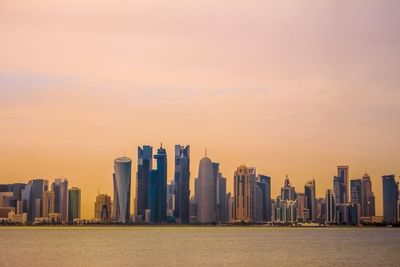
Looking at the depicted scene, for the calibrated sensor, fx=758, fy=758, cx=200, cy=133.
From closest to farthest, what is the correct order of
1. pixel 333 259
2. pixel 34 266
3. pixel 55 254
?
pixel 34 266 → pixel 333 259 → pixel 55 254

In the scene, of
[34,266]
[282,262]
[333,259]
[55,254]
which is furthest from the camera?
[55,254]

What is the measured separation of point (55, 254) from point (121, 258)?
13193 millimetres

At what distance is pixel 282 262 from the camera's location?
86.8 meters

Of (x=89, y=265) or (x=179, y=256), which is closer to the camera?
(x=89, y=265)

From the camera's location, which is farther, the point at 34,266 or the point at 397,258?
the point at 397,258

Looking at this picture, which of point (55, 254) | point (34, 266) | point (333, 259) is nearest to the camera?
point (34, 266)

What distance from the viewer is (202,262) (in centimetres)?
8462

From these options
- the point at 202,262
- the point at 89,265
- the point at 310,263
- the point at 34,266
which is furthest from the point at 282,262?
the point at 34,266

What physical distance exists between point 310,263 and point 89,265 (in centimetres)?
2414

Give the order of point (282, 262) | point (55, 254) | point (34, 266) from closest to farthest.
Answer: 1. point (34, 266)
2. point (282, 262)
3. point (55, 254)

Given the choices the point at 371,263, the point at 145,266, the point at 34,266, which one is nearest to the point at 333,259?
the point at 371,263

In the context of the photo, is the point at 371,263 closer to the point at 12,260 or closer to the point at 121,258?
the point at 121,258

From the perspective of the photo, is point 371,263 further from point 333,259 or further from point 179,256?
point 179,256

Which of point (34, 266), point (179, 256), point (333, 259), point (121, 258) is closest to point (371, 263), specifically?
point (333, 259)
